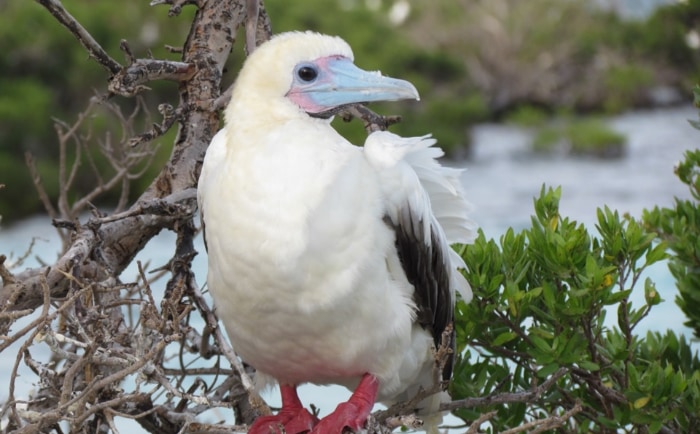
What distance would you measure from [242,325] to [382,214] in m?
0.47

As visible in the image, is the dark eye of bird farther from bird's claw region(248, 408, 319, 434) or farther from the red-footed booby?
bird's claw region(248, 408, 319, 434)

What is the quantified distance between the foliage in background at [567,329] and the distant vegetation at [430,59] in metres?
7.57

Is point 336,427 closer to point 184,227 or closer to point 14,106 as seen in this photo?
point 184,227

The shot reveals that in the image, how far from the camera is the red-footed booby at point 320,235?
2.78m

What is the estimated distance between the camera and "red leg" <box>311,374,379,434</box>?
2.93 meters

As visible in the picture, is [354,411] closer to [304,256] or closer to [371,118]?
[304,256]

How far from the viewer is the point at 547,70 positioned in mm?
17594

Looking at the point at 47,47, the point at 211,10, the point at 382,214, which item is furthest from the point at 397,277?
the point at 47,47

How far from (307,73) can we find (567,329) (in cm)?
104

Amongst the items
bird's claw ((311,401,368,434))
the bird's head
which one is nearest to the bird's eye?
the bird's head

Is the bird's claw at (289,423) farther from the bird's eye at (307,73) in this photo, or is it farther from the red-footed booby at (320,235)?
the bird's eye at (307,73)

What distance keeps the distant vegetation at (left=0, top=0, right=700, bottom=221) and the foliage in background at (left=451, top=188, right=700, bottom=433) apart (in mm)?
7575

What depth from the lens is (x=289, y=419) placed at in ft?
10.5

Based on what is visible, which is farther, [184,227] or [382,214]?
[184,227]
